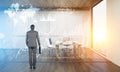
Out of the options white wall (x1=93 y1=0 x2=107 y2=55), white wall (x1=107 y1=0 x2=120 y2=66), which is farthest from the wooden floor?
white wall (x1=93 y1=0 x2=107 y2=55)

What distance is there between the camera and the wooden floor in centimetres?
745

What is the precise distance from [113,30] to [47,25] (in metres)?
3.75

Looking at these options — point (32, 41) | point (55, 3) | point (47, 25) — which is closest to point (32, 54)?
point (32, 41)

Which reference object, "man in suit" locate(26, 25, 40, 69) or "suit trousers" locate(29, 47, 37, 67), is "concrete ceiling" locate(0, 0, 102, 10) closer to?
"man in suit" locate(26, 25, 40, 69)

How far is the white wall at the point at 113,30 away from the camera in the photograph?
26.2 ft

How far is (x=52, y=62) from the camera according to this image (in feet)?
29.1

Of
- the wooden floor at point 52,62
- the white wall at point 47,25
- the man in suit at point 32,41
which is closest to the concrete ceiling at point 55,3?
the white wall at point 47,25

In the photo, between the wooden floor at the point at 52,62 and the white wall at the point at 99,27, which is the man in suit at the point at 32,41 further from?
the white wall at the point at 99,27

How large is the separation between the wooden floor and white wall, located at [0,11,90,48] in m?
0.55

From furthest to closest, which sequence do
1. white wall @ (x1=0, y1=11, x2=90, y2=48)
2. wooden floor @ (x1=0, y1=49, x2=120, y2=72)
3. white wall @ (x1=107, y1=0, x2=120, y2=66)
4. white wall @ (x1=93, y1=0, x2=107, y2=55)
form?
white wall @ (x1=93, y1=0, x2=107, y2=55) < white wall @ (x1=0, y1=11, x2=90, y2=48) < white wall @ (x1=107, y1=0, x2=120, y2=66) < wooden floor @ (x1=0, y1=49, x2=120, y2=72)

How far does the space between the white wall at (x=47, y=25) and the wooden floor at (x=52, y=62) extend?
1.81 feet

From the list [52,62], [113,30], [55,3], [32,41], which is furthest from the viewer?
[55,3]

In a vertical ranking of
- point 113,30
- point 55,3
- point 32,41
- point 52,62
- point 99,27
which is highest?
point 55,3

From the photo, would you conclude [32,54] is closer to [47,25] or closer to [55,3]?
[47,25]
